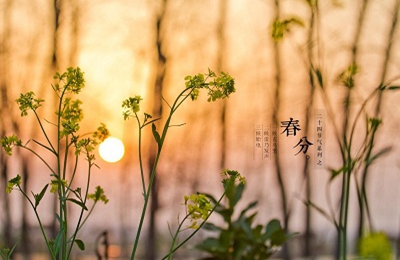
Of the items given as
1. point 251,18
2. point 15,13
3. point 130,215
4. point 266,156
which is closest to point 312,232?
point 266,156

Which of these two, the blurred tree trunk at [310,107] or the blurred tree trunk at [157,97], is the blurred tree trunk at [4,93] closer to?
the blurred tree trunk at [157,97]

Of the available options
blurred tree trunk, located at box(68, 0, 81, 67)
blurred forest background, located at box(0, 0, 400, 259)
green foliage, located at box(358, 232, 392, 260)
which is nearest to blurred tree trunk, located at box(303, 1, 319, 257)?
blurred forest background, located at box(0, 0, 400, 259)

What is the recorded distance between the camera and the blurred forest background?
229cm

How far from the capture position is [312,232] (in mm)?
2352

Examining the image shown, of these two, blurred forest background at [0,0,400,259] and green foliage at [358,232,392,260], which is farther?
blurred forest background at [0,0,400,259]

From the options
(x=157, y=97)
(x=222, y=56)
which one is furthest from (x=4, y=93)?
(x=222, y=56)

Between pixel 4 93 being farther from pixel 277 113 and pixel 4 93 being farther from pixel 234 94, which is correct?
pixel 277 113

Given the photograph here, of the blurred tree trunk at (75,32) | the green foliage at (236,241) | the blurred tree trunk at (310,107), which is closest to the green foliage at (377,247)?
the green foliage at (236,241)

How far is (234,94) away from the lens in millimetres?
2301

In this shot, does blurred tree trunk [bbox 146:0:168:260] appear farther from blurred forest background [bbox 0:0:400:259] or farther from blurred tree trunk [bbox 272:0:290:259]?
blurred tree trunk [bbox 272:0:290:259]

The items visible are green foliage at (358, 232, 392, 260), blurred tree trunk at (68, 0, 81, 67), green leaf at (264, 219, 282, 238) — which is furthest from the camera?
blurred tree trunk at (68, 0, 81, 67)

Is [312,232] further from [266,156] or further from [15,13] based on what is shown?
[15,13]

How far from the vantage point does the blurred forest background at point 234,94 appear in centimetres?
229

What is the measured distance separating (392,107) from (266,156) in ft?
1.65
